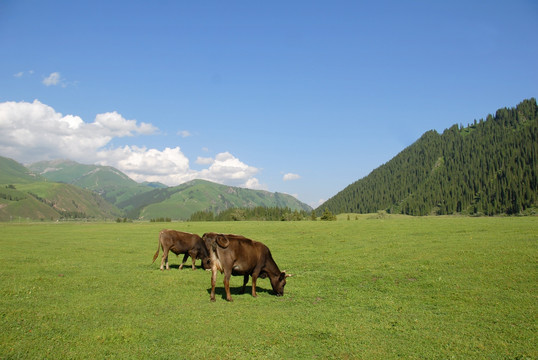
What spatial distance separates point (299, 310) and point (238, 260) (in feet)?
12.0

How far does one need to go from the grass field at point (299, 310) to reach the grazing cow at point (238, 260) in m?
0.96

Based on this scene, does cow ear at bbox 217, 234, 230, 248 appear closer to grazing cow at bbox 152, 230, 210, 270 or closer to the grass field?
the grass field

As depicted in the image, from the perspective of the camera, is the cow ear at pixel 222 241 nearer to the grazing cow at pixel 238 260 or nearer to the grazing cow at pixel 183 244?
the grazing cow at pixel 238 260

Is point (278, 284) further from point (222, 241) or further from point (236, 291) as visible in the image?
point (222, 241)

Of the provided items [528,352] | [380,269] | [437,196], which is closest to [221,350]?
[528,352]

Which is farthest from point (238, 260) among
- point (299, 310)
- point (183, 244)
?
point (183, 244)

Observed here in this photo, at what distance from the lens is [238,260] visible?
50.1 ft

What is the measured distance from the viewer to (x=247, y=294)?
1642cm

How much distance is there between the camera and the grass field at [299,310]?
9234mm

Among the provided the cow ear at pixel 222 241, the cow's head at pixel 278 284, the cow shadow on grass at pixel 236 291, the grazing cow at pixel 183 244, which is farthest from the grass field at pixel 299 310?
the cow ear at pixel 222 241

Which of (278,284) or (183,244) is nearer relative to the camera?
(278,284)

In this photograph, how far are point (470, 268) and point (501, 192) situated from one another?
165 metres

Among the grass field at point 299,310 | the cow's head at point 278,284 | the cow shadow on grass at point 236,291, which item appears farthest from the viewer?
the cow shadow on grass at point 236,291

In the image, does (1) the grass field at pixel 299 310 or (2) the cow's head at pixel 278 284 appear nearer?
(1) the grass field at pixel 299 310
